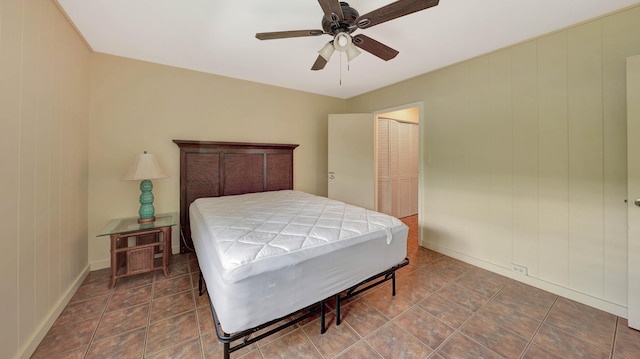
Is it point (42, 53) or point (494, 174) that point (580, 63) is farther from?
point (42, 53)

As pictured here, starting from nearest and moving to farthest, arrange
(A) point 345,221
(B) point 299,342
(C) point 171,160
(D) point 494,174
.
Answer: (B) point 299,342 < (A) point 345,221 < (D) point 494,174 < (C) point 171,160

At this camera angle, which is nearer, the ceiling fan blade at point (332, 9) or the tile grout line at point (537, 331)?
the ceiling fan blade at point (332, 9)

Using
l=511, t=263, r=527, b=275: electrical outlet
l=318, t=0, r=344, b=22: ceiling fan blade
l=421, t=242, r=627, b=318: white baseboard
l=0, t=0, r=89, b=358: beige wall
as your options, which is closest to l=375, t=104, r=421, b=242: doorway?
l=421, t=242, r=627, b=318: white baseboard

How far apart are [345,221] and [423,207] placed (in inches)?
73.4

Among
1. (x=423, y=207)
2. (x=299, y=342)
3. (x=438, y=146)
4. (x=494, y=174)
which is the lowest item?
(x=299, y=342)

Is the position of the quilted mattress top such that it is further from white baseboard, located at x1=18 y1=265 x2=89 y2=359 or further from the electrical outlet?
the electrical outlet

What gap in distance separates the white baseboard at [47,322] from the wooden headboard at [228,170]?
103 cm

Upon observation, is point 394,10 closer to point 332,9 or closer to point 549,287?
point 332,9

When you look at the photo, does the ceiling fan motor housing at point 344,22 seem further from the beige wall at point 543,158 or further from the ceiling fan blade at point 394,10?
the beige wall at point 543,158

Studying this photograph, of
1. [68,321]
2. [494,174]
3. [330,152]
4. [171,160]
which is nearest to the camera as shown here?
[68,321]

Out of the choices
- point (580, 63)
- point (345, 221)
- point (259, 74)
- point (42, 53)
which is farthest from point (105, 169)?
point (580, 63)

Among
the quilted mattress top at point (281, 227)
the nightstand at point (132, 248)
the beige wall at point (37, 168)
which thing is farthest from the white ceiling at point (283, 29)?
the nightstand at point (132, 248)

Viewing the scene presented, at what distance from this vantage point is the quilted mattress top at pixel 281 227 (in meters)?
1.30

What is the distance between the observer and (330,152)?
13.0ft
